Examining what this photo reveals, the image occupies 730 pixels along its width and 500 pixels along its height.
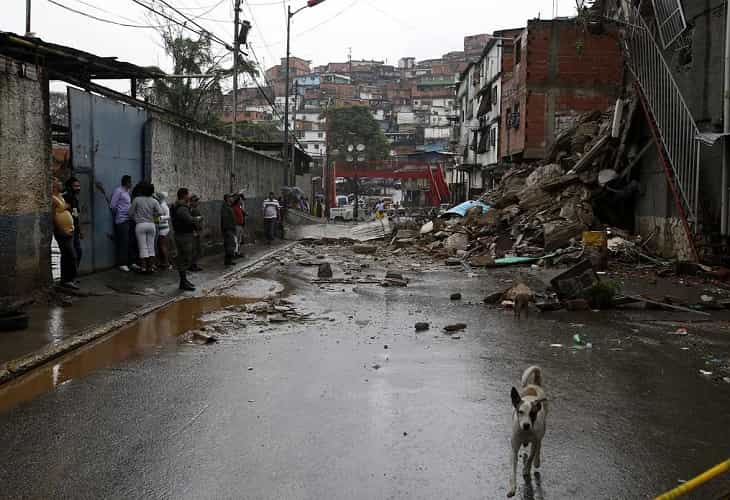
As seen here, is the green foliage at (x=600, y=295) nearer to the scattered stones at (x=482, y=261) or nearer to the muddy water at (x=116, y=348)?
the muddy water at (x=116, y=348)

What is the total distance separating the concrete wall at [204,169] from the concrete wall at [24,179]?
4780 millimetres

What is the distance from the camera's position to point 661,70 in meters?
16.3

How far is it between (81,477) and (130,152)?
430 inches

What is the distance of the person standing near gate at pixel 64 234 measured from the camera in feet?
34.1

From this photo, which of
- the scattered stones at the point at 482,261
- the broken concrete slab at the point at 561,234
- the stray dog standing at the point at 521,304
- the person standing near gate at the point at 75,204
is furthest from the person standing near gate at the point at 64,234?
the broken concrete slab at the point at 561,234

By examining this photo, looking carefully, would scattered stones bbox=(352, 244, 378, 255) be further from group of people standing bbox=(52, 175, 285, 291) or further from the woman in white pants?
the woman in white pants

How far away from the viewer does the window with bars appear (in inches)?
613

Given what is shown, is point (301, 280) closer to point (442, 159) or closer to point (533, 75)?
point (533, 75)

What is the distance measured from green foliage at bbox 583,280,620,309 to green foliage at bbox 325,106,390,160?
192 ft

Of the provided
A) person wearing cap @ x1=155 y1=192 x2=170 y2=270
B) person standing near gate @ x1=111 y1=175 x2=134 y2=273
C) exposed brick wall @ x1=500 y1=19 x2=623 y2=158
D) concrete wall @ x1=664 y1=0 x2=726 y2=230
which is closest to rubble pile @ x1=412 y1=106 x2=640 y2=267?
concrete wall @ x1=664 y1=0 x2=726 y2=230

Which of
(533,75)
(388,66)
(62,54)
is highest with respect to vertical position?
(388,66)

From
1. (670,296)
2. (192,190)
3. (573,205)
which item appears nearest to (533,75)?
(573,205)

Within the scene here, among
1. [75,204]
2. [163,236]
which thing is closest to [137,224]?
[163,236]

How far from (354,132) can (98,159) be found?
5746 centimetres
